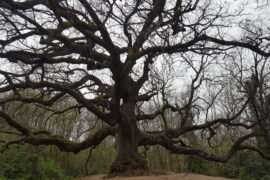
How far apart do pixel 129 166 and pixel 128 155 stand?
1.10 feet

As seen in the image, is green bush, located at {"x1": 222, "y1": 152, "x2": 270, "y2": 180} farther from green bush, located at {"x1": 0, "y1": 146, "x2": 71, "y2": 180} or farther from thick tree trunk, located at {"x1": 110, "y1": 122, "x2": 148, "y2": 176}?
green bush, located at {"x1": 0, "y1": 146, "x2": 71, "y2": 180}

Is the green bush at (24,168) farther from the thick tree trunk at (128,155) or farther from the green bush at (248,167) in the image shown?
the green bush at (248,167)

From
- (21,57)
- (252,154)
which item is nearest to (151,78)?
(21,57)

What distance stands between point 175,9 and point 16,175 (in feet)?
35.3

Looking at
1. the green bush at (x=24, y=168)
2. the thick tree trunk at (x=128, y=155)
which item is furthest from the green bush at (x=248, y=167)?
the green bush at (x=24, y=168)

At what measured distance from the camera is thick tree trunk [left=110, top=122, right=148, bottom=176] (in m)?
7.27

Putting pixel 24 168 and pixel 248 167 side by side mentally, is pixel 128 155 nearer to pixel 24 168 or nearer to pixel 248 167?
pixel 24 168

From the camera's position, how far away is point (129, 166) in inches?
287

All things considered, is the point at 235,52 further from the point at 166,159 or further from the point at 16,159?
the point at 166,159

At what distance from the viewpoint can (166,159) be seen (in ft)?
74.8

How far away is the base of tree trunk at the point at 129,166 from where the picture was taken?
719cm

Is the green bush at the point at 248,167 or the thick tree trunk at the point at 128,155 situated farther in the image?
the green bush at the point at 248,167

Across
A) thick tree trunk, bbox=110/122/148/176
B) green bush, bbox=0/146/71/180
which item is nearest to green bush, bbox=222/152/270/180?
thick tree trunk, bbox=110/122/148/176

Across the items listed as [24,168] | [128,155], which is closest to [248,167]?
[128,155]
